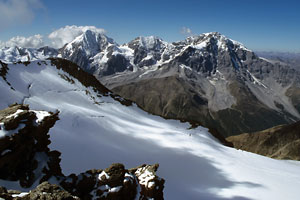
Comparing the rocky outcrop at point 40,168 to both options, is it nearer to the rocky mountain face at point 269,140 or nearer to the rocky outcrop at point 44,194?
the rocky outcrop at point 44,194

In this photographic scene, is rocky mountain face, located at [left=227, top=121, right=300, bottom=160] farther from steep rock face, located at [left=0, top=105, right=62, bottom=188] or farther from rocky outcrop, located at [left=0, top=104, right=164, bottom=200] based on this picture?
steep rock face, located at [left=0, top=105, right=62, bottom=188]

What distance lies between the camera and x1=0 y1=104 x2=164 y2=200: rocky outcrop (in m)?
15.2

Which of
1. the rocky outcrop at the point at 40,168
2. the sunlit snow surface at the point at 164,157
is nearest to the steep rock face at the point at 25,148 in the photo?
the rocky outcrop at the point at 40,168

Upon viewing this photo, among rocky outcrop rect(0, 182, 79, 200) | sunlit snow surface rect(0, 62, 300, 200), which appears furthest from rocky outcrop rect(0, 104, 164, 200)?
sunlit snow surface rect(0, 62, 300, 200)

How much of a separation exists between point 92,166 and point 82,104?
35.3 meters

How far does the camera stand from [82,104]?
60688mm

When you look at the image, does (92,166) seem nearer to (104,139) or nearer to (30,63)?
(104,139)

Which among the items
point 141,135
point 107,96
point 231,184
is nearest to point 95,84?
point 107,96

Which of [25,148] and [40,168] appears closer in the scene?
[25,148]

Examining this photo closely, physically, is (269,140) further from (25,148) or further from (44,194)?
(44,194)

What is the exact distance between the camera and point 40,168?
55.1 ft

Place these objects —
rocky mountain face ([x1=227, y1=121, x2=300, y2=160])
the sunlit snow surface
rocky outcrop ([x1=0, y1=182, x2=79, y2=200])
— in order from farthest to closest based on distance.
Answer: rocky mountain face ([x1=227, y1=121, x2=300, y2=160]) → the sunlit snow surface → rocky outcrop ([x1=0, y1=182, x2=79, y2=200])

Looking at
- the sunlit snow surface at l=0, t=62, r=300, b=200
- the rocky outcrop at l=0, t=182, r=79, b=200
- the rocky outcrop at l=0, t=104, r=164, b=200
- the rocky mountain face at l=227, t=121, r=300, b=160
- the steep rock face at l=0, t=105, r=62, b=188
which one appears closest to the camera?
the rocky outcrop at l=0, t=182, r=79, b=200

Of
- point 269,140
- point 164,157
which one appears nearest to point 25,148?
point 164,157
